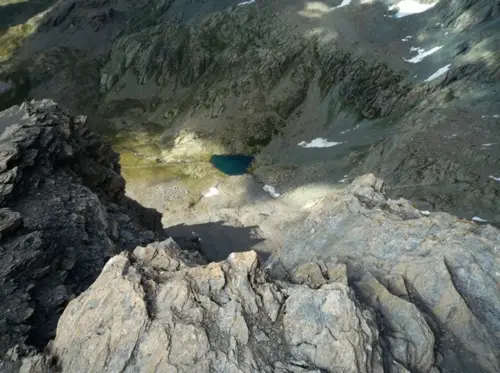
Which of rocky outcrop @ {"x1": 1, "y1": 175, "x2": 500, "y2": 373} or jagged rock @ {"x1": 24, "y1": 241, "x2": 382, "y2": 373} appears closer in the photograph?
jagged rock @ {"x1": 24, "y1": 241, "x2": 382, "y2": 373}

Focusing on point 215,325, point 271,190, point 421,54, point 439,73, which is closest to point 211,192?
point 271,190

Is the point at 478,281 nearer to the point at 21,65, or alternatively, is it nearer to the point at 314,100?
the point at 314,100

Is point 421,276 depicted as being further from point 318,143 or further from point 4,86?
point 4,86

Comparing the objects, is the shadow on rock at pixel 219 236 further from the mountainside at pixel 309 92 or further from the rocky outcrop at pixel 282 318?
the rocky outcrop at pixel 282 318

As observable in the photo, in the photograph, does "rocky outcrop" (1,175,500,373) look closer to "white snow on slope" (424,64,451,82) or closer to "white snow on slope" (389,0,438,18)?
"white snow on slope" (424,64,451,82)

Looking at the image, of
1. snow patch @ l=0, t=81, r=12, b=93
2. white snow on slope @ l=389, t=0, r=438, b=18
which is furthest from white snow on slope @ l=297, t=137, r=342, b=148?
snow patch @ l=0, t=81, r=12, b=93
